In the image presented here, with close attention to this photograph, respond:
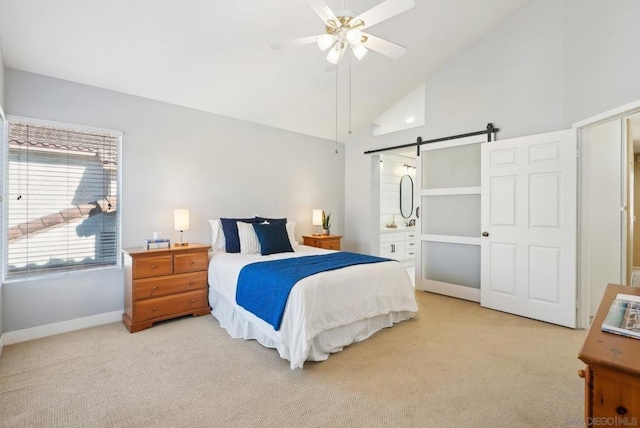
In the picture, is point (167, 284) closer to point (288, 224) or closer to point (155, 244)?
point (155, 244)

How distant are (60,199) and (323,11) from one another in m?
3.11

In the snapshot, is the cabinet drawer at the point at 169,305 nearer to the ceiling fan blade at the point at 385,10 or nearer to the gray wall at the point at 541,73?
the ceiling fan blade at the point at 385,10

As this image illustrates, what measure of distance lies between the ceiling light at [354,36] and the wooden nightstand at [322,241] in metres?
3.04

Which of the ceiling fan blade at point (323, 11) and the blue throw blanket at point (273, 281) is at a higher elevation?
the ceiling fan blade at point (323, 11)

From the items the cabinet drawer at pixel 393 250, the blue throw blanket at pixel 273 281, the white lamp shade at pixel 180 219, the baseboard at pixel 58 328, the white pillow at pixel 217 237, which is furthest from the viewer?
A: the cabinet drawer at pixel 393 250

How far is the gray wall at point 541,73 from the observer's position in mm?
2641

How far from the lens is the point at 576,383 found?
2.10m

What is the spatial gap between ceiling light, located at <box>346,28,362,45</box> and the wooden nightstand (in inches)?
120

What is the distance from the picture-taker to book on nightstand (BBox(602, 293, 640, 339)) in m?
1.10

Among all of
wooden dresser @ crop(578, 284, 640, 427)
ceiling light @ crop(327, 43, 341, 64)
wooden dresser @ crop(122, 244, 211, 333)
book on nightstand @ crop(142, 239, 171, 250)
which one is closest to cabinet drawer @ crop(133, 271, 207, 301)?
wooden dresser @ crop(122, 244, 211, 333)

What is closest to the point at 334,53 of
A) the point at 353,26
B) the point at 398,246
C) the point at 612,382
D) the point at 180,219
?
the point at 353,26

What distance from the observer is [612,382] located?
0.89 metres

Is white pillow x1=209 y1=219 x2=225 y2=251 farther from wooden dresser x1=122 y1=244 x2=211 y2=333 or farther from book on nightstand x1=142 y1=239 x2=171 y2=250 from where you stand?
book on nightstand x1=142 y1=239 x2=171 y2=250

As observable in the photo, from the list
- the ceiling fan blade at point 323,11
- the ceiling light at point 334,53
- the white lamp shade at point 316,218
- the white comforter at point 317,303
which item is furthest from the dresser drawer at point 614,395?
the white lamp shade at point 316,218
